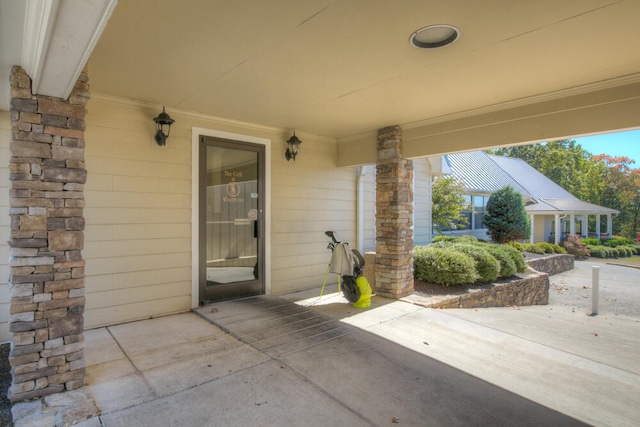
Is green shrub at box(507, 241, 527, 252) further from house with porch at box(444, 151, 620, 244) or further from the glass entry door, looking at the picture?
the glass entry door

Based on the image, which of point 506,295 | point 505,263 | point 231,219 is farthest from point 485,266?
point 231,219

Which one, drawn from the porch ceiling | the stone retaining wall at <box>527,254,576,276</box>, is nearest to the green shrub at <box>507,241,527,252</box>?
the stone retaining wall at <box>527,254,576,276</box>

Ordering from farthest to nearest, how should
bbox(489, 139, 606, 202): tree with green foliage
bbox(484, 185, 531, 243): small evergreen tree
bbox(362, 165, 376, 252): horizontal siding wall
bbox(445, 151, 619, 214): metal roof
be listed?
bbox(489, 139, 606, 202): tree with green foliage
bbox(445, 151, 619, 214): metal roof
bbox(484, 185, 531, 243): small evergreen tree
bbox(362, 165, 376, 252): horizontal siding wall

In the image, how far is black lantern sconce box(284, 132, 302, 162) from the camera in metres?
5.12

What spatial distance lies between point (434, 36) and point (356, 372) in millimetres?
2685

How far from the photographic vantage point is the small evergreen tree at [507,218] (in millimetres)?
11156

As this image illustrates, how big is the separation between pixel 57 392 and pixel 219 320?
165 centimetres

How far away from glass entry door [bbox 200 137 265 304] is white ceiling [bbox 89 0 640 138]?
0.81 metres

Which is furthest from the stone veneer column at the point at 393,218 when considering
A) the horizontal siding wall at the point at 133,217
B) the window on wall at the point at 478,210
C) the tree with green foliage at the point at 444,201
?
the window on wall at the point at 478,210

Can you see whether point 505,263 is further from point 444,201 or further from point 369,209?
point 444,201

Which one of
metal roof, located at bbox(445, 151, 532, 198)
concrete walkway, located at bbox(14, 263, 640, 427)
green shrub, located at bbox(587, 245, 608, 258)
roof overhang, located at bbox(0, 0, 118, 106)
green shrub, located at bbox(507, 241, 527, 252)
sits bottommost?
green shrub, located at bbox(587, 245, 608, 258)

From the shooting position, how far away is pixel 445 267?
5949 mm

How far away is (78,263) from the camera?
7.84 feet

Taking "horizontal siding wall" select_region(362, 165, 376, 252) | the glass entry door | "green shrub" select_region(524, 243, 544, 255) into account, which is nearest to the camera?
Answer: the glass entry door
